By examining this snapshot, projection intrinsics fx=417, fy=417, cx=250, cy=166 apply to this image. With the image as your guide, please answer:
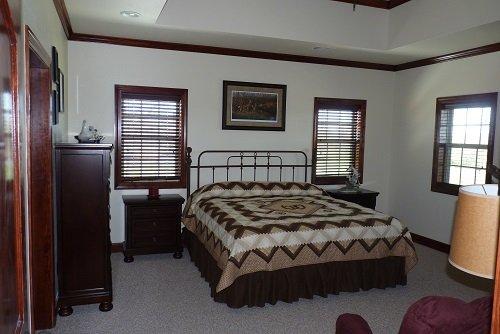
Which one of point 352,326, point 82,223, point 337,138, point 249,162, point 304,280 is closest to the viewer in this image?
point 352,326

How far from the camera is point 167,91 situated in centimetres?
498

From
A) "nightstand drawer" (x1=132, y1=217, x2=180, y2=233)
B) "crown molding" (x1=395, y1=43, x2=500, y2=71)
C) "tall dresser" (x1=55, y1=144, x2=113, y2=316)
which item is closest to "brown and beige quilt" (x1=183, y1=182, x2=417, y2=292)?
"nightstand drawer" (x1=132, y1=217, x2=180, y2=233)

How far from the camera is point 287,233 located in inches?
138

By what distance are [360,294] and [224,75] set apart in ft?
9.93

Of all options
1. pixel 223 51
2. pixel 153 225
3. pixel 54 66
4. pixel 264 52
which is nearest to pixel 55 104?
pixel 54 66

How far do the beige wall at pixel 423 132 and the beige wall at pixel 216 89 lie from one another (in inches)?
8.0

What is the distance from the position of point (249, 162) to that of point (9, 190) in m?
4.18

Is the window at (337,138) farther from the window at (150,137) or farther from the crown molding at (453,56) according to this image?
the window at (150,137)

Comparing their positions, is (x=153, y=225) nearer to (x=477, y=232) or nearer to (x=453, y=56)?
(x=477, y=232)

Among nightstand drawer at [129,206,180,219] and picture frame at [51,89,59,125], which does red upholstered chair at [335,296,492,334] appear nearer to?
picture frame at [51,89,59,125]

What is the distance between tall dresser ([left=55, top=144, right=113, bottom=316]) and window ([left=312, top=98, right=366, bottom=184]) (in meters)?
3.24

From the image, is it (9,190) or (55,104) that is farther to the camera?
(55,104)

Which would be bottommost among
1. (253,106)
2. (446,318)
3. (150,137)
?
(446,318)

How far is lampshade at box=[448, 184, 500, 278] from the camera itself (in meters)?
1.17
